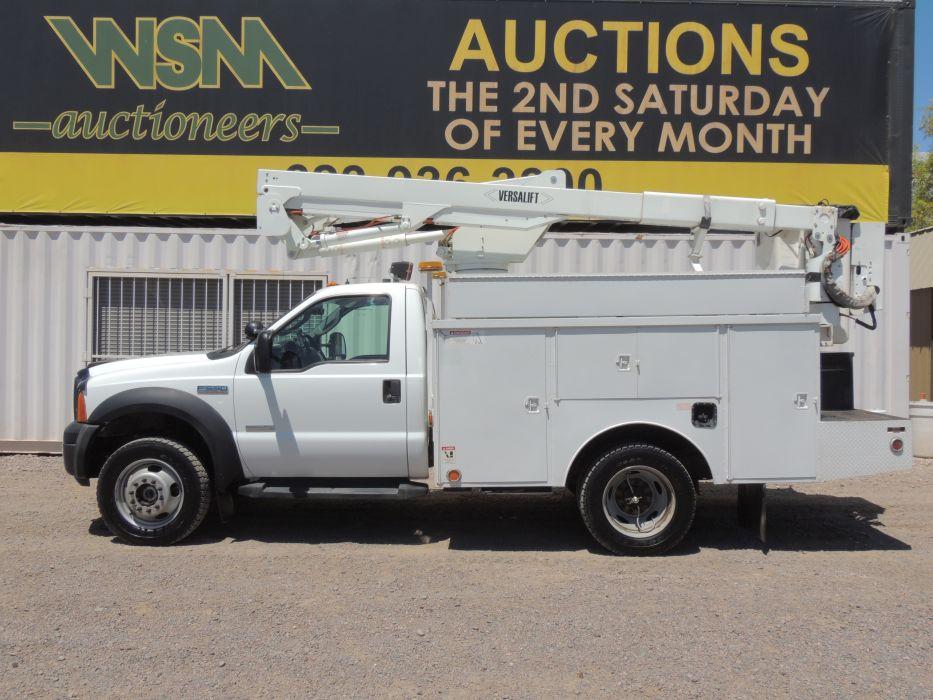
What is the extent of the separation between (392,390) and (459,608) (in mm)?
1851

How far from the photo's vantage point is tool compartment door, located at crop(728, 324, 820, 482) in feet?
19.6

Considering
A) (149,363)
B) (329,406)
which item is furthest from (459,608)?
(149,363)

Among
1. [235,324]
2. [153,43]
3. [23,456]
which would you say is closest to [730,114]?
[235,324]

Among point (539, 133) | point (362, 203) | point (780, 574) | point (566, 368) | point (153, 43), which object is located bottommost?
point (780, 574)

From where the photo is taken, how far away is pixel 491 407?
605 cm

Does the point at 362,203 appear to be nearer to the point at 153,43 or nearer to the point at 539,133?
the point at 539,133

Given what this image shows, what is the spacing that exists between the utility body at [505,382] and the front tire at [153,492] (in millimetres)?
17

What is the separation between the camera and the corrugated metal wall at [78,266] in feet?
33.6

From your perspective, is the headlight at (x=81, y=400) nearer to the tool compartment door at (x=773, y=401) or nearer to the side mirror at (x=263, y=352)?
the side mirror at (x=263, y=352)

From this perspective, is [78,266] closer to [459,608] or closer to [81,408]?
[81,408]

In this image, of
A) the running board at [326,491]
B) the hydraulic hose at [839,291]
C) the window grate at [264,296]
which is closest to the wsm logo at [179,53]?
the window grate at [264,296]

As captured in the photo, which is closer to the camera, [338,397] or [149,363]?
[338,397]

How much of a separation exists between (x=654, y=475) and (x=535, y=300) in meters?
1.58

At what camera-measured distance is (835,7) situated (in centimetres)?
1137
